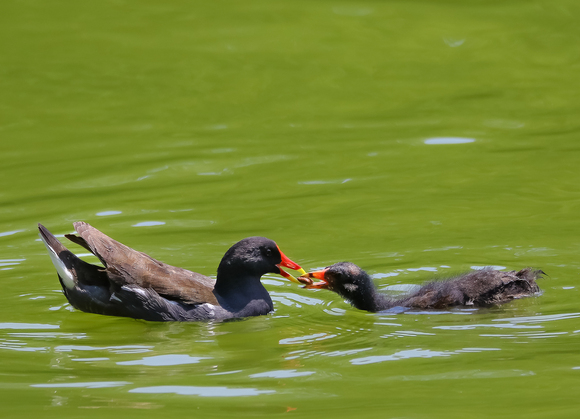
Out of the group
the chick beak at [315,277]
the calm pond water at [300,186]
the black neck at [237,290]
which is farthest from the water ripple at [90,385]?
the chick beak at [315,277]

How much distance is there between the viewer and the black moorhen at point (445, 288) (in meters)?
7.44

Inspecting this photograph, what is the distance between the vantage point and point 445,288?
7.49 metres

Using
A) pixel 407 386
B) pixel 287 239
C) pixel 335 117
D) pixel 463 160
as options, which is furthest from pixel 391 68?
pixel 407 386

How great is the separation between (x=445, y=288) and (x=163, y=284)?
6.87ft

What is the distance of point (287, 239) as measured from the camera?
952 cm

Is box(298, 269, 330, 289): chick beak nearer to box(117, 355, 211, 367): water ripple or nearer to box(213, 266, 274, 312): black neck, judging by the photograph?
box(213, 266, 274, 312): black neck

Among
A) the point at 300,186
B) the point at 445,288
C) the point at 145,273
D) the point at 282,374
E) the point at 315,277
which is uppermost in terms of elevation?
the point at 300,186

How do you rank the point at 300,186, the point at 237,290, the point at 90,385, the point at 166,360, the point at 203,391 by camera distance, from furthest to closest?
the point at 300,186
the point at 237,290
the point at 166,360
the point at 90,385
the point at 203,391

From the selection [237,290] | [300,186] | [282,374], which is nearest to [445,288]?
[237,290]

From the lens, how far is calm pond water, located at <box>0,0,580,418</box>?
598 cm

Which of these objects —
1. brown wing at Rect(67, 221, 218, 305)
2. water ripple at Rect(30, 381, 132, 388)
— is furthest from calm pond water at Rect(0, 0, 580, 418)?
brown wing at Rect(67, 221, 218, 305)

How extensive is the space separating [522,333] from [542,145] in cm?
647

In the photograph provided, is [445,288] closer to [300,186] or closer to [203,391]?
[203,391]

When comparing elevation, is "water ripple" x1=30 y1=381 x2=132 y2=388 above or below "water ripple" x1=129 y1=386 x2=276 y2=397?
above
